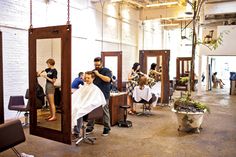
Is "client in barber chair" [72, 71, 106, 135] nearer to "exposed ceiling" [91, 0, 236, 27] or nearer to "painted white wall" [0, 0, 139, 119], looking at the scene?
"painted white wall" [0, 0, 139, 119]

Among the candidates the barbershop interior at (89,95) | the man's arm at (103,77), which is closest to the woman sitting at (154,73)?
the barbershop interior at (89,95)

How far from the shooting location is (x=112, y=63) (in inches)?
307

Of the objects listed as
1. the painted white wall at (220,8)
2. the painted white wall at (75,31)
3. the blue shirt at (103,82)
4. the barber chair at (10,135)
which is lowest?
the barber chair at (10,135)

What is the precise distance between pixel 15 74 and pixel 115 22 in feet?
17.0

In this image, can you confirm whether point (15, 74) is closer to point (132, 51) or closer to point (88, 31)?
point (88, 31)

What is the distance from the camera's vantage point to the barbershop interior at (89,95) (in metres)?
3.54

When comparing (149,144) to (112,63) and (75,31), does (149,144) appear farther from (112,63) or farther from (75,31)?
(75,31)

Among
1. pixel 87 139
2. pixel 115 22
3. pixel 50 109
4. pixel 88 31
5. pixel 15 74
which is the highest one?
pixel 115 22

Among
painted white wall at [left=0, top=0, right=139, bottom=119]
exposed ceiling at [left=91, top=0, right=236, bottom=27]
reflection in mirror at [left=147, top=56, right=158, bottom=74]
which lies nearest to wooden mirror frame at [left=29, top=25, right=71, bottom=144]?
painted white wall at [left=0, top=0, right=139, bottom=119]

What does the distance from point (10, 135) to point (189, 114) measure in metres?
3.08

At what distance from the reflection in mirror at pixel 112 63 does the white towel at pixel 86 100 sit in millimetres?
3546

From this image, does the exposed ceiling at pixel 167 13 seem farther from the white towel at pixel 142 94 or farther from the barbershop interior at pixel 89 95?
the white towel at pixel 142 94

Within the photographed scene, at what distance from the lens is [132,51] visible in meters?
11.2

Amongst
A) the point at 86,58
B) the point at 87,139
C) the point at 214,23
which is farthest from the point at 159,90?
Result: the point at 214,23
